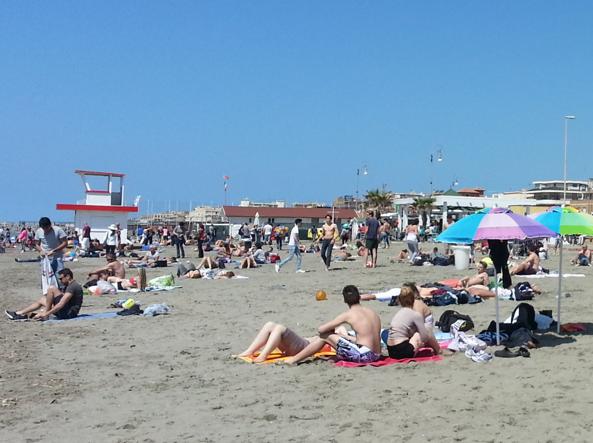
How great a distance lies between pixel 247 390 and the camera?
6652 mm

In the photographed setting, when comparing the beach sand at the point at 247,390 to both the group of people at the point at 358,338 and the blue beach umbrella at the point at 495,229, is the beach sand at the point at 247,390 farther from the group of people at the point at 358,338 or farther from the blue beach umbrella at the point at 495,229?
the blue beach umbrella at the point at 495,229

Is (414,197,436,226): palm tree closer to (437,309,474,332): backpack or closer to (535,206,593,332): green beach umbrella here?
(437,309,474,332): backpack

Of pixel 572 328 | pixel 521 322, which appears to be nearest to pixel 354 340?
pixel 521 322

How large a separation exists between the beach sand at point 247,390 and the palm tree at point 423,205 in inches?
1546

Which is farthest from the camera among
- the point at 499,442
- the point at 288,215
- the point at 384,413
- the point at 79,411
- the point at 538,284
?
the point at 288,215

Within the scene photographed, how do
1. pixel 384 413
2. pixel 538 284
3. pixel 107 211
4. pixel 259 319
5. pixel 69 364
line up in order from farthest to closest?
pixel 107 211 → pixel 538 284 → pixel 259 319 → pixel 69 364 → pixel 384 413

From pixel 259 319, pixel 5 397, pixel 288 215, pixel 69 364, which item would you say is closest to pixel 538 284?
pixel 259 319

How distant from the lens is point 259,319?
35.9 ft

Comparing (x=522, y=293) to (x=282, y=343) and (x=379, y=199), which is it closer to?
(x=282, y=343)

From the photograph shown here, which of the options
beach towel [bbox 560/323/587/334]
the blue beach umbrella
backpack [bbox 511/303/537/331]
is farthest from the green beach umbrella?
beach towel [bbox 560/323/587/334]

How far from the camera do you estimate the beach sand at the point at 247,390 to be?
17.3 ft

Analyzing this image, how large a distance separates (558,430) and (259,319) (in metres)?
6.53

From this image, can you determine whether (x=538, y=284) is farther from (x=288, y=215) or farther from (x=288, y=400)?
(x=288, y=215)

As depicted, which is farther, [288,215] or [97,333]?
[288,215]
